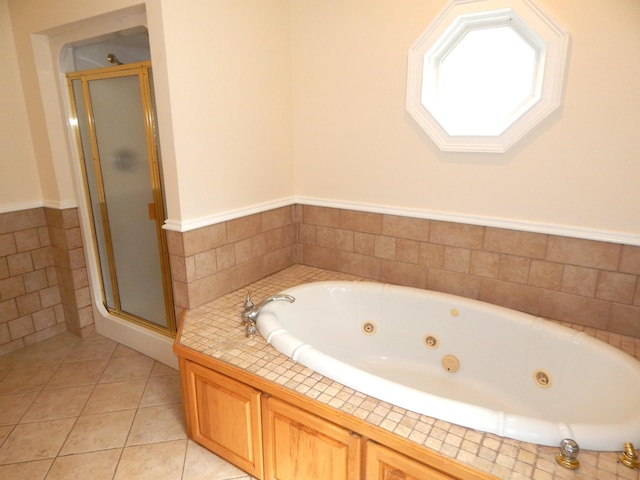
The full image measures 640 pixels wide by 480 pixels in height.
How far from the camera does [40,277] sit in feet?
8.61

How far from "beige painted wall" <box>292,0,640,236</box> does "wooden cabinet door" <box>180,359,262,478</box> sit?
4.21ft

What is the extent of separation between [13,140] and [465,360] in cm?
285

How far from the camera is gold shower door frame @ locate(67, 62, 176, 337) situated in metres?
2.12

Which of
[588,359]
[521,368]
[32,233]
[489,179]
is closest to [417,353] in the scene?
[521,368]

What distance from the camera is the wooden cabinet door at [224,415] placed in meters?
1.56

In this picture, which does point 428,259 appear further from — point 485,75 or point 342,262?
point 485,75

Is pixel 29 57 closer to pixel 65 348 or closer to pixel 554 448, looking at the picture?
pixel 65 348

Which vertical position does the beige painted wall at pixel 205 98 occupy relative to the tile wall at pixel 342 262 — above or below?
above

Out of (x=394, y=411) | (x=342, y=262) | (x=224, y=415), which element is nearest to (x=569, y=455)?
(x=394, y=411)

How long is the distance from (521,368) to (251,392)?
1234 millimetres

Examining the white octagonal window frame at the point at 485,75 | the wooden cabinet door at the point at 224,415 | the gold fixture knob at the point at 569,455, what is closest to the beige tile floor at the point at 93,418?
the wooden cabinet door at the point at 224,415

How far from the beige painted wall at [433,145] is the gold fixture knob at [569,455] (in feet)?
3.49

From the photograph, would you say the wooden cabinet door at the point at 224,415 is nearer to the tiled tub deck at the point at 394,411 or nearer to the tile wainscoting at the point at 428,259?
the tiled tub deck at the point at 394,411

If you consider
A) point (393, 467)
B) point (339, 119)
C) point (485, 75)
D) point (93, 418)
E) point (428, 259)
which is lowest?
point (93, 418)
